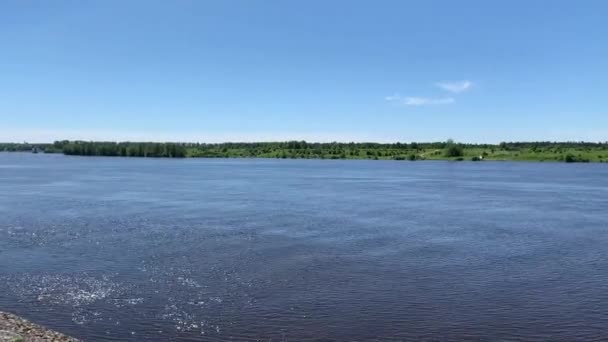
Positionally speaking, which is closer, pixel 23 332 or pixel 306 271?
pixel 23 332

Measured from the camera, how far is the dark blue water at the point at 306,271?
2041cm

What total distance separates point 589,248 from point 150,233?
1101 inches

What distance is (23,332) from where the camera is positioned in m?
17.7

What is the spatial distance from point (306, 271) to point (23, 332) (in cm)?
1348

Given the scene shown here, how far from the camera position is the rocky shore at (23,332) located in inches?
662

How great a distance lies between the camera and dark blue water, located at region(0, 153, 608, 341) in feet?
66.9

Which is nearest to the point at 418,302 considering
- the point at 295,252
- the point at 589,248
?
the point at 295,252

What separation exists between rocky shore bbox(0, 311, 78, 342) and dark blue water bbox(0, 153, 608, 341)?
0.91 metres

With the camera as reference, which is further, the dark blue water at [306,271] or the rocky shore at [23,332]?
the dark blue water at [306,271]

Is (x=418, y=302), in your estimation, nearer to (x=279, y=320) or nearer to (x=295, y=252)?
(x=279, y=320)

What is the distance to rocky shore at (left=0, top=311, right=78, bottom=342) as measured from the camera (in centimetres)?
1681

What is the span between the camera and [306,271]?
2778 centimetres

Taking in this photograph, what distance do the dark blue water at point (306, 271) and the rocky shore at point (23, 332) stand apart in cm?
91

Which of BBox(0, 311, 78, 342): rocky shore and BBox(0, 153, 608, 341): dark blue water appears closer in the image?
BBox(0, 311, 78, 342): rocky shore
